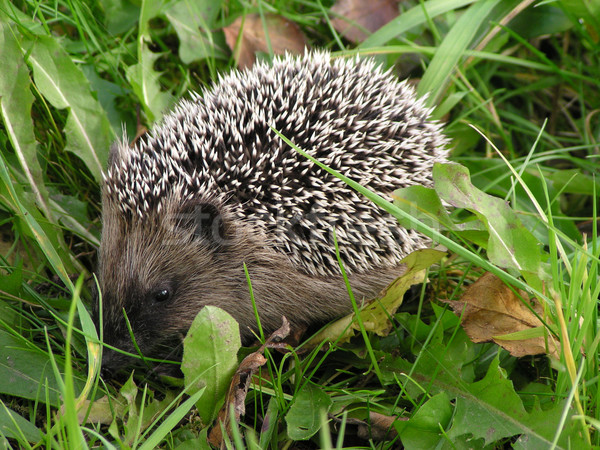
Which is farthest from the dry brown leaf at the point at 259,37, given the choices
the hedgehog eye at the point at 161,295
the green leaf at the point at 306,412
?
the green leaf at the point at 306,412

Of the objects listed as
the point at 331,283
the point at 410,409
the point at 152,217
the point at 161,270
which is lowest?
the point at 410,409

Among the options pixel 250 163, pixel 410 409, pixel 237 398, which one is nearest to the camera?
pixel 237 398

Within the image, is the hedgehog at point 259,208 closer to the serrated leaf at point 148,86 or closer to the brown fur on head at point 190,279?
the brown fur on head at point 190,279

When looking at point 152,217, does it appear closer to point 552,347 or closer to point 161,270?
point 161,270

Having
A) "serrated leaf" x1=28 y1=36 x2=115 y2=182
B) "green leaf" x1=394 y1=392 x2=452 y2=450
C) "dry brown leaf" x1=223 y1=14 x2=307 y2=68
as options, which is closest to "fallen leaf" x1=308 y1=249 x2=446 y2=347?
"green leaf" x1=394 y1=392 x2=452 y2=450

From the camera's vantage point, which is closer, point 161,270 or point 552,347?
point 552,347

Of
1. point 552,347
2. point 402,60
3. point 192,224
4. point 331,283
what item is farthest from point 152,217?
point 402,60

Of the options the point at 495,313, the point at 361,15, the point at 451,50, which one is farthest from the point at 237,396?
the point at 361,15
